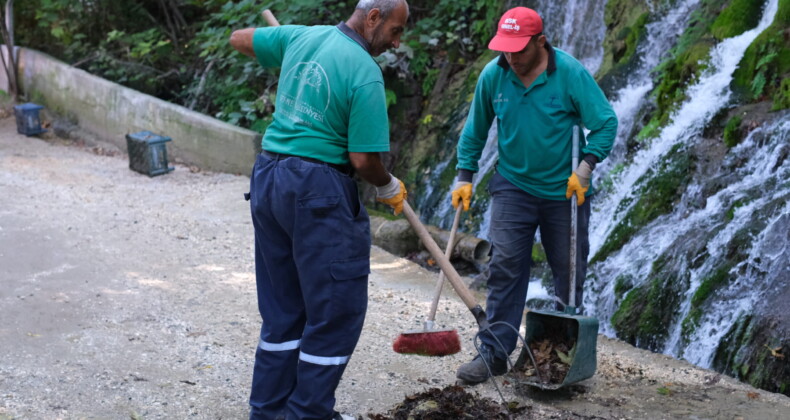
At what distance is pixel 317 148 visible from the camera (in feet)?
11.7

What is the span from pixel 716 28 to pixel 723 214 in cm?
258

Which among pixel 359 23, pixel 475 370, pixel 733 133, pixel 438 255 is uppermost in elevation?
pixel 359 23

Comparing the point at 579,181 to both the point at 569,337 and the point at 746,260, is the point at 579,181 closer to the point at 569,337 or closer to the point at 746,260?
the point at 569,337

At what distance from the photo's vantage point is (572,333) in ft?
14.8

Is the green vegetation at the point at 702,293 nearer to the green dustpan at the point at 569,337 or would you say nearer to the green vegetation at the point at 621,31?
the green dustpan at the point at 569,337

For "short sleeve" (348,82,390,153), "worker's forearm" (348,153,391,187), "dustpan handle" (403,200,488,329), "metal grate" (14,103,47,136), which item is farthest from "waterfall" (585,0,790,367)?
"metal grate" (14,103,47,136)

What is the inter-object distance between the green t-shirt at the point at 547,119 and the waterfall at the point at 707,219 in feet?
5.56

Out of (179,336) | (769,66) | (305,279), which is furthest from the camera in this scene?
(769,66)

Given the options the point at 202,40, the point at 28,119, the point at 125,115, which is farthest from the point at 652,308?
the point at 28,119

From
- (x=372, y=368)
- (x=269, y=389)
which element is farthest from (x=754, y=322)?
(x=269, y=389)

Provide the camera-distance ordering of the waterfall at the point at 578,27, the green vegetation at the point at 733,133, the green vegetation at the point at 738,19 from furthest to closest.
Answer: the waterfall at the point at 578,27 < the green vegetation at the point at 738,19 < the green vegetation at the point at 733,133

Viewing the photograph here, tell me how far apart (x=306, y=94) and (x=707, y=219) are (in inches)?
155

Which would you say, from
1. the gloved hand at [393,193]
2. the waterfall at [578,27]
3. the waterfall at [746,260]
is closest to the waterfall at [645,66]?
the waterfall at [578,27]

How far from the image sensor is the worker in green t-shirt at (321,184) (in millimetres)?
3533
